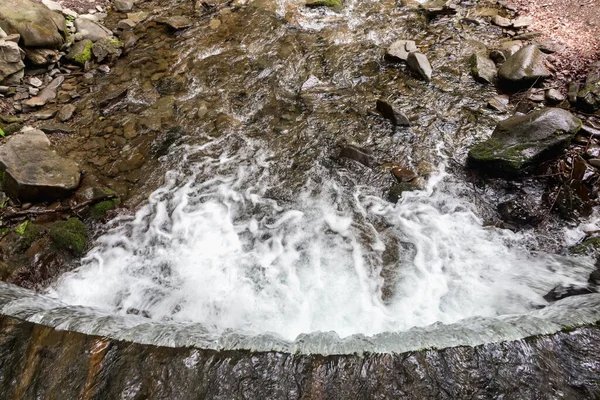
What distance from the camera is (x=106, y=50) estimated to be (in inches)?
279

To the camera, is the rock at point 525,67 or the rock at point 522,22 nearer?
the rock at point 525,67

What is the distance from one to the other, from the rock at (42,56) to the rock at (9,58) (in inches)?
11.5

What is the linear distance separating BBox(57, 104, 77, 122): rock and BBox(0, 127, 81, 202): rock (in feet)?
2.90

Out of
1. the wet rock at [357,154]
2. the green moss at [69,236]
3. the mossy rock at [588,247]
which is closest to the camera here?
the mossy rock at [588,247]

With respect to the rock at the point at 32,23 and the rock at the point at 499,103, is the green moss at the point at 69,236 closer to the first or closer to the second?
the rock at the point at 32,23

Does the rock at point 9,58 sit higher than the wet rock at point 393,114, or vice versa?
the rock at point 9,58

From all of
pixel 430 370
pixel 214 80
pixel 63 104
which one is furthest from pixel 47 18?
pixel 430 370

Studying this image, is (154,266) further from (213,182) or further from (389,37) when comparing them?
(389,37)

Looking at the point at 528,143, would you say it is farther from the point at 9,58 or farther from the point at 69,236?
the point at 9,58

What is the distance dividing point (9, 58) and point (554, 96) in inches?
339

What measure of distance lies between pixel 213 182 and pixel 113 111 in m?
2.44

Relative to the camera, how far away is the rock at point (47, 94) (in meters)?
6.07

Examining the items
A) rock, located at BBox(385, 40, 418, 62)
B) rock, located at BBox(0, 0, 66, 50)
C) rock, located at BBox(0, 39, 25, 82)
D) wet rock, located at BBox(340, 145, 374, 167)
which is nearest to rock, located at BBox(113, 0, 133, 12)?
rock, located at BBox(0, 0, 66, 50)

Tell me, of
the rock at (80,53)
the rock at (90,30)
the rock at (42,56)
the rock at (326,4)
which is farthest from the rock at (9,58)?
the rock at (326,4)
